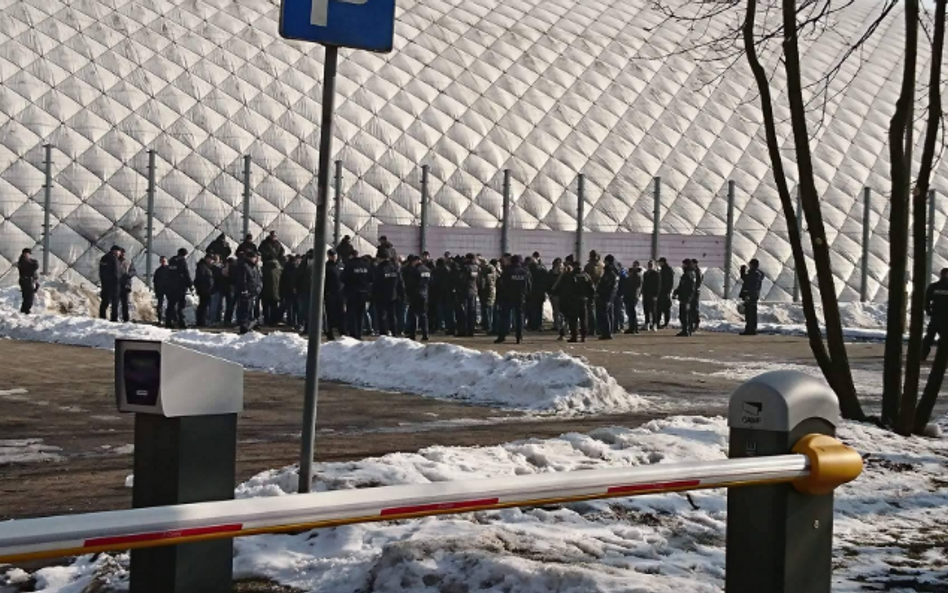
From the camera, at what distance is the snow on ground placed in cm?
584

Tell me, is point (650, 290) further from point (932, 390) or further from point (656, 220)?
point (932, 390)

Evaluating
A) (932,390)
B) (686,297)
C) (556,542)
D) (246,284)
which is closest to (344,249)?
(246,284)

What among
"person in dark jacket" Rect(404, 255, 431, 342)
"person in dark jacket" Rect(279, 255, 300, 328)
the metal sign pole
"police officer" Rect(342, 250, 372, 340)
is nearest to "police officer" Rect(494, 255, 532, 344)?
"person in dark jacket" Rect(404, 255, 431, 342)

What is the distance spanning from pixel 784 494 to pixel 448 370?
1172cm

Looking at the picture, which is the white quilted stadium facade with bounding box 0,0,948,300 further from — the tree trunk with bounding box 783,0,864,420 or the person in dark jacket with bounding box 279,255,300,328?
the tree trunk with bounding box 783,0,864,420

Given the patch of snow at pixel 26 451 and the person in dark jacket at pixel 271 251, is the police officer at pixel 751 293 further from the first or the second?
the patch of snow at pixel 26 451

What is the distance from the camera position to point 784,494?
4699 mm

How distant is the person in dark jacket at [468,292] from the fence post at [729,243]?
1119cm

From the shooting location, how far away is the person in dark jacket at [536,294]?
97.4ft

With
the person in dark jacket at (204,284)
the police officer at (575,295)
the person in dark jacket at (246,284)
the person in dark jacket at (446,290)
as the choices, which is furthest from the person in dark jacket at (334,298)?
the police officer at (575,295)

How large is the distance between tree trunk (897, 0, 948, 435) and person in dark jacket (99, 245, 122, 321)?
18.4 metres

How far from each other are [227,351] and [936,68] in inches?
443

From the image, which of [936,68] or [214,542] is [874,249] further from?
[214,542]

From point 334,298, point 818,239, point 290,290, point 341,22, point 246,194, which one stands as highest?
point 246,194
